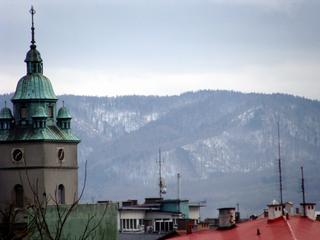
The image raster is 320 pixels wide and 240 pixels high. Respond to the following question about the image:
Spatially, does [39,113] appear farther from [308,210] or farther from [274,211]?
[274,211]

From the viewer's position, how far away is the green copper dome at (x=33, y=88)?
105312 mm

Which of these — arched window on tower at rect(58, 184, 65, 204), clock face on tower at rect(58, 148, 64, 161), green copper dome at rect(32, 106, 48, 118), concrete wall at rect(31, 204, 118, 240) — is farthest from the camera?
clock face on tower at rect(58, 148, 64, 161)

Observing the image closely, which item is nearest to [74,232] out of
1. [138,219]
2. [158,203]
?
[138,219]

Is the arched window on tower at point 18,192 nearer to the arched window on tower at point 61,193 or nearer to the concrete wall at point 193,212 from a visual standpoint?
the arched window on tower at point 61,193

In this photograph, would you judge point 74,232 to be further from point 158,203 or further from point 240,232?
point 158,203

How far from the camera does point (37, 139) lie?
342ft

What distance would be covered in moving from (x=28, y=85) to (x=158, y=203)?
37.5 meters

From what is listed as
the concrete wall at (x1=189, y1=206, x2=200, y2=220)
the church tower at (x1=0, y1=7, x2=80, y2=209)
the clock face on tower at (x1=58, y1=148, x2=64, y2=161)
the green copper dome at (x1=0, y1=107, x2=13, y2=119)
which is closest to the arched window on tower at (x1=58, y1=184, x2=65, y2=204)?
the church tower at (x1=0, y1=7, x2=80, y2=209)

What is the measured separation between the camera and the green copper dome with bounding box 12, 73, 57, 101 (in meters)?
105

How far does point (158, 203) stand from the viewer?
14088cm

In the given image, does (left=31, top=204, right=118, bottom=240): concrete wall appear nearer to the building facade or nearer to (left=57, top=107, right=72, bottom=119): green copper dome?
(left=57, top=107, right=72, bottom=119): green copper dome

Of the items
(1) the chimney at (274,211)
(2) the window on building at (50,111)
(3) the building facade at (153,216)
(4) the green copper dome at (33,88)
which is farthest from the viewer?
(3) the building facade at (153,216)

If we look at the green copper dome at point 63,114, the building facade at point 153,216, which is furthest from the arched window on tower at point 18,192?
the building facade at point 153,216

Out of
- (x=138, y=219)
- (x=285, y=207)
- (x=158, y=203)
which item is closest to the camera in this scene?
(x=285, y=207)
